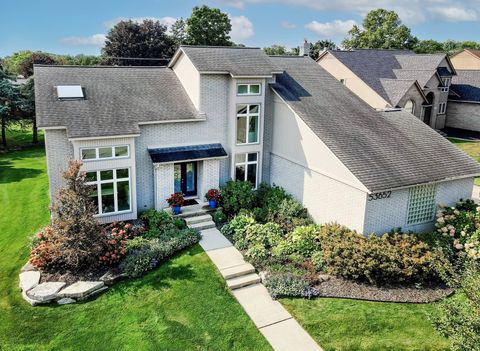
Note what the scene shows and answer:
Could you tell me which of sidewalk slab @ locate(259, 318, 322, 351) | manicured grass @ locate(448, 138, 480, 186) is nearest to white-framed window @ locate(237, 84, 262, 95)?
sidewalk slab @ locate(259, 318, 322, 351)

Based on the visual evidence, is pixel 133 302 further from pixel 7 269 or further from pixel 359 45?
pixel 359 45

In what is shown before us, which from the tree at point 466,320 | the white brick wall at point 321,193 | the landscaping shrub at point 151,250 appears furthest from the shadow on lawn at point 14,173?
the tree at point 466,320

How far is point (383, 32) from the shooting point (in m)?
69.2

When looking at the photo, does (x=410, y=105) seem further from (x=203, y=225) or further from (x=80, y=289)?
(x=80, y=289)

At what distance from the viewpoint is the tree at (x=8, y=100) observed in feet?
109

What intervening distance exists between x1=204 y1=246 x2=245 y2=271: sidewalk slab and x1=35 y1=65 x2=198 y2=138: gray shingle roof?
627 cm

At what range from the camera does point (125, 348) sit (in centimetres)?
1080

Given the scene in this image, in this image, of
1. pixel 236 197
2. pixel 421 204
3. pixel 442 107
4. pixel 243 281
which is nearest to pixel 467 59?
pixel 442 107

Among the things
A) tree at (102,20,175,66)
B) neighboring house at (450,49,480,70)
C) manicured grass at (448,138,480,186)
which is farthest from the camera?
tree at (102,20,175,66)

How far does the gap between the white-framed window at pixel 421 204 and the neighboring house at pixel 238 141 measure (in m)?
0.05

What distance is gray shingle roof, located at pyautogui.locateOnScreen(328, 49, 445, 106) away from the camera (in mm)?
35094

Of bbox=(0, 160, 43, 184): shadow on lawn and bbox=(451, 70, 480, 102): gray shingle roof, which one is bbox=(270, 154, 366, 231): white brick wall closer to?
bbox=(0, 160, 43, 184): shadow on lawn

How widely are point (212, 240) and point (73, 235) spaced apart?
562 cm

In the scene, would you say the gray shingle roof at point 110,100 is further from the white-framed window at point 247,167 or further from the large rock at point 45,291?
the large rock at point 45,291
